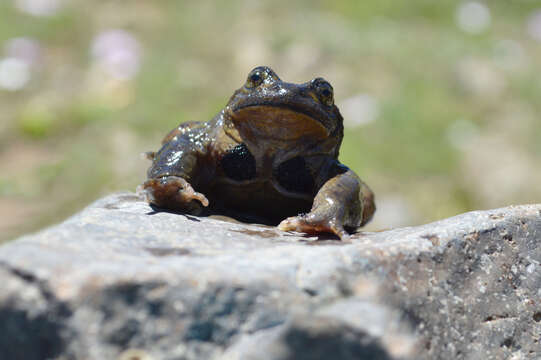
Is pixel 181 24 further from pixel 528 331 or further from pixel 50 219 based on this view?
pixel 528 331

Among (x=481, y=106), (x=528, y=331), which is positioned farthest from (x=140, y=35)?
(x=528, y=331)

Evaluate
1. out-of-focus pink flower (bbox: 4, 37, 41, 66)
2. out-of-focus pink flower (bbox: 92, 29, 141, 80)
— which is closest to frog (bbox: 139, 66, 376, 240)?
out-of-focus pink flower (bbox: 92, 29, 141, 80)

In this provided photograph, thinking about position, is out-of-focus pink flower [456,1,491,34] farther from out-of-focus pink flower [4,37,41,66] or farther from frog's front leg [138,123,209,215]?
frog's front leg [138,123,209,215]

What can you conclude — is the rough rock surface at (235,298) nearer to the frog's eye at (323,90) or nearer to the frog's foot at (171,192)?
the frog's foot at (171,192)

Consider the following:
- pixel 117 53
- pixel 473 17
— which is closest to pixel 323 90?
pixel 117 53

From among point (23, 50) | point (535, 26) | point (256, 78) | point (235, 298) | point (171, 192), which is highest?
point (535, 26)

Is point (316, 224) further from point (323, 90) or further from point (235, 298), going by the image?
point (235, 298)
